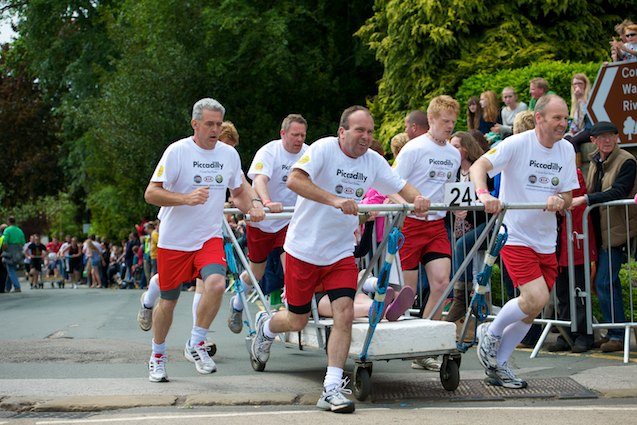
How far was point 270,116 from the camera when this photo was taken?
3219 cm

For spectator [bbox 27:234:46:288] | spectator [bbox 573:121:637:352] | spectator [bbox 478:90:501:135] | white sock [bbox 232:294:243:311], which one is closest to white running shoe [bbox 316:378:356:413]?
white sock [bbox 232:294:243:311]

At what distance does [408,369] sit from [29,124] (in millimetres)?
42768

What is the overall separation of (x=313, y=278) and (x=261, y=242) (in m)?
2.85

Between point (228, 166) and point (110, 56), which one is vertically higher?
point (110, 56)

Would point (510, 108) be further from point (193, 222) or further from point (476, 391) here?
point (476, 391)

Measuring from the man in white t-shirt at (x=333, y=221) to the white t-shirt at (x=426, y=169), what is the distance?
150 cm

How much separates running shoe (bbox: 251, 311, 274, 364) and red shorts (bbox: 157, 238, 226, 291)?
2.07 ft

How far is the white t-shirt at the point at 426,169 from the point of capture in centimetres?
909

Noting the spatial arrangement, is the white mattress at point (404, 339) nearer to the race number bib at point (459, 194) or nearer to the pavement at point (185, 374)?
the pavement at point (185, 374)

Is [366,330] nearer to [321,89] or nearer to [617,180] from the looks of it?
[617,180]

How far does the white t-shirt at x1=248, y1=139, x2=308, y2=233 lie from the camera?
10.1 m

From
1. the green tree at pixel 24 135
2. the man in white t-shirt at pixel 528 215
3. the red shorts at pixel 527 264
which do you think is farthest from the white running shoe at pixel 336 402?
the green tree at pixel 24 135

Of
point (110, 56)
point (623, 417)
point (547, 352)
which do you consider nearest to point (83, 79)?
point (110, 56)

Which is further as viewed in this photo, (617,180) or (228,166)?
(617,180)
